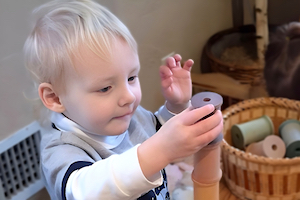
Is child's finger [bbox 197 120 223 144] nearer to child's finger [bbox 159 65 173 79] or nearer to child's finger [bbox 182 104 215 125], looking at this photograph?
child's finger [bbox 182 104 215 125]

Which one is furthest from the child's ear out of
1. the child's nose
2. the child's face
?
the child's nose

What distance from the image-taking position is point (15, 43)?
83 cm

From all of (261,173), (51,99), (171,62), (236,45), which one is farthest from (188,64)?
(236,45)

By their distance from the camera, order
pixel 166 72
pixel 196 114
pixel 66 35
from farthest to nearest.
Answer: pixel 166 72 → pixel 66 35 → pixel 196 114

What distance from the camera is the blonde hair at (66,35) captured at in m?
0.54

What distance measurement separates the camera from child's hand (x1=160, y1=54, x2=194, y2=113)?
0.66 m

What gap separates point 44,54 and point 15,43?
319mm

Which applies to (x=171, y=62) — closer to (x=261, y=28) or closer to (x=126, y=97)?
(x=126, y=97)

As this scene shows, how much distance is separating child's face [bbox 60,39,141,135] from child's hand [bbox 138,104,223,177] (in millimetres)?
136

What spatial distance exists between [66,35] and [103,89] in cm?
11

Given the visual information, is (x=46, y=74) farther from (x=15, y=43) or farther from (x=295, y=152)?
(x=295, y=152)

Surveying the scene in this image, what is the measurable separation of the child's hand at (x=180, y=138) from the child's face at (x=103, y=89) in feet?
0.45

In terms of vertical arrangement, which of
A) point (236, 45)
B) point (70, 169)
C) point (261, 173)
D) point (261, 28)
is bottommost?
point (261, 173)

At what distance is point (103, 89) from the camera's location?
56cm
